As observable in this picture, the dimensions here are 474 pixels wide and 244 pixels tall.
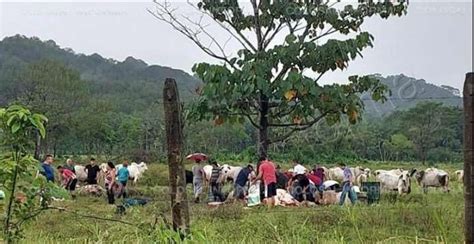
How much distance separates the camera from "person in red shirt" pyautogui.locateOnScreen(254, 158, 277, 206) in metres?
11.6

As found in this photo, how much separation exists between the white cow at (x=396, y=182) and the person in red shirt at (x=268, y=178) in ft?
19.7

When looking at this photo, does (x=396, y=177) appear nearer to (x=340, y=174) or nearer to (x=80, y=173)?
(x=340, y=174)

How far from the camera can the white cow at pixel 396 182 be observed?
1728 centimetres

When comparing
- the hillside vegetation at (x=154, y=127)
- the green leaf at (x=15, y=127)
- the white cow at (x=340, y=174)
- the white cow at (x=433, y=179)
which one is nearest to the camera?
the green leaf at (x=15, y=127)

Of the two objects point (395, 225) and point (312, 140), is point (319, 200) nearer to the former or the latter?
point (395, 225)

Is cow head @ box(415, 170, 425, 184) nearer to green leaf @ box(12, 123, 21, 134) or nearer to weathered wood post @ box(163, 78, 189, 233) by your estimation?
weathered wood post @ box(163, 78, 189, 233)

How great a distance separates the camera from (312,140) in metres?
24.4

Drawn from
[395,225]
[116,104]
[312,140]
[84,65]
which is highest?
[84,65]

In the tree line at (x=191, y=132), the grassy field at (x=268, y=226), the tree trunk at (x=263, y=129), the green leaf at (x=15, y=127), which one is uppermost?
the tree line at (x=191, y=132)

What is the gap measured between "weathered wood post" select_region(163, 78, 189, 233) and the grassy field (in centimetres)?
9

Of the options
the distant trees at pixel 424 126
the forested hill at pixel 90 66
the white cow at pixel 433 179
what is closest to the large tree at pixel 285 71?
the white cow at pixel 433 179

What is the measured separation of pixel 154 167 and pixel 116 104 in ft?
72.2

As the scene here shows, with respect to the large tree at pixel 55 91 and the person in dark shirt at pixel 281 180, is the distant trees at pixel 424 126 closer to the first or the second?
the person in dark shirt at pixel 281 180

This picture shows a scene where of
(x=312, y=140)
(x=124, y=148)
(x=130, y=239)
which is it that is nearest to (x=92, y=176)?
(x=312, y=140)
